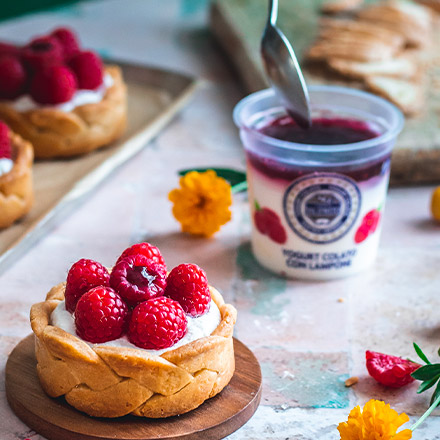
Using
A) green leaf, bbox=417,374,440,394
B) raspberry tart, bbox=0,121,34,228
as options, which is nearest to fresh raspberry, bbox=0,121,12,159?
raspberry tart, bbox=0,121,34,228

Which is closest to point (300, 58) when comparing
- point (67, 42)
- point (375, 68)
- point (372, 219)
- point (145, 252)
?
point (375, 68)

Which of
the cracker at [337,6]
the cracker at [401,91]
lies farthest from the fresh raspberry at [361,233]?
the cracker at [337,6]

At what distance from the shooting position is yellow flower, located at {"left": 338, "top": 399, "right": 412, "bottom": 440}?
1.18 metres

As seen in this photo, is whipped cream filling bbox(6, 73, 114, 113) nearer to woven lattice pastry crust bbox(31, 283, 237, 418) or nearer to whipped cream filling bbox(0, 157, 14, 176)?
whipped cream filling bbox(0, 157, 14, 176)

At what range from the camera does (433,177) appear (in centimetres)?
224

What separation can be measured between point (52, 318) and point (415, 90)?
154 cm

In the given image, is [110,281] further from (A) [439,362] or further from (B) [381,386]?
(A) [439,362]

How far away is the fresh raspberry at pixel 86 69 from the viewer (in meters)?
2.27

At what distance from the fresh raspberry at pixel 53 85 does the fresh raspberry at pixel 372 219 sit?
0.98 meters

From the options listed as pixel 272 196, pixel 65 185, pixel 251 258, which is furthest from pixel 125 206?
pixel 272 196

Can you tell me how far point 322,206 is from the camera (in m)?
1.66

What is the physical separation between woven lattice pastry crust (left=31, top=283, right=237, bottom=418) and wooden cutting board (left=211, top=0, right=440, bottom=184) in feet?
3.71

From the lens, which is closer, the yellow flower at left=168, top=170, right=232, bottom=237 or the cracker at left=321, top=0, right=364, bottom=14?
the yellow flower at left=168, top=170, right=232, bottom=237

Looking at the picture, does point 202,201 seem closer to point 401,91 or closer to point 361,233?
point 361,233
